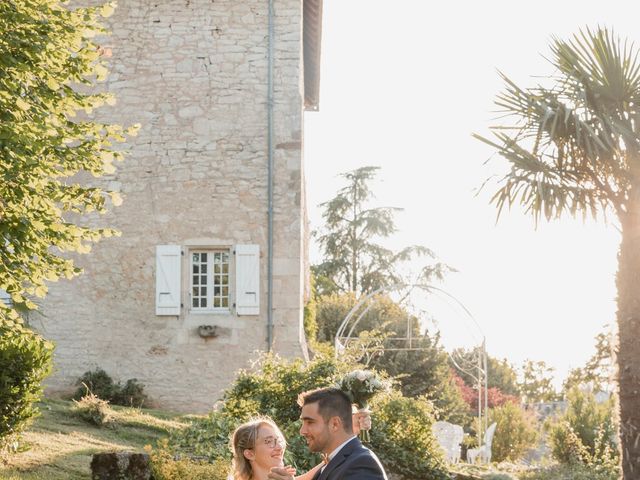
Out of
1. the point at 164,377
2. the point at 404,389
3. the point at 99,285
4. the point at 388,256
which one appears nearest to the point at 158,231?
the point at 99,285

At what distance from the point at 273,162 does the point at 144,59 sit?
10.7ft

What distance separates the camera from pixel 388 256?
113 ft

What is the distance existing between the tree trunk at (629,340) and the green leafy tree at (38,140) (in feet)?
17.9

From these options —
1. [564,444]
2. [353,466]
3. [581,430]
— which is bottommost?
[564,444]

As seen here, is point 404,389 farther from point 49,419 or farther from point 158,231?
point 49,419

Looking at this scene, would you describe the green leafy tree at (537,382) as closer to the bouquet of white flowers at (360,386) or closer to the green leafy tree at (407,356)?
the green leafy tree at (407,356)

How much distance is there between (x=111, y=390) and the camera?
17234mm

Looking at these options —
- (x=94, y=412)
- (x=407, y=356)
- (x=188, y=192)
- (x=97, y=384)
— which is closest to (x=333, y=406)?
(x=94, y=412)

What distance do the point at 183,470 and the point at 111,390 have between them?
875 cm

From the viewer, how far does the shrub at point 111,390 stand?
1714 cm

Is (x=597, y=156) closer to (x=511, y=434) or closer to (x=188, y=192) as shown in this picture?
(x=188, y=192)

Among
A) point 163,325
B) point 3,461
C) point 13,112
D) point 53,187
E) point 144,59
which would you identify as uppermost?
point 144,59

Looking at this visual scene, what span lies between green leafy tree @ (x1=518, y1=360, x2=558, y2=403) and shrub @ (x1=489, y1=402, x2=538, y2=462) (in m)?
23.6

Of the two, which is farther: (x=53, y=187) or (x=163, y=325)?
(x=163, y=325)
